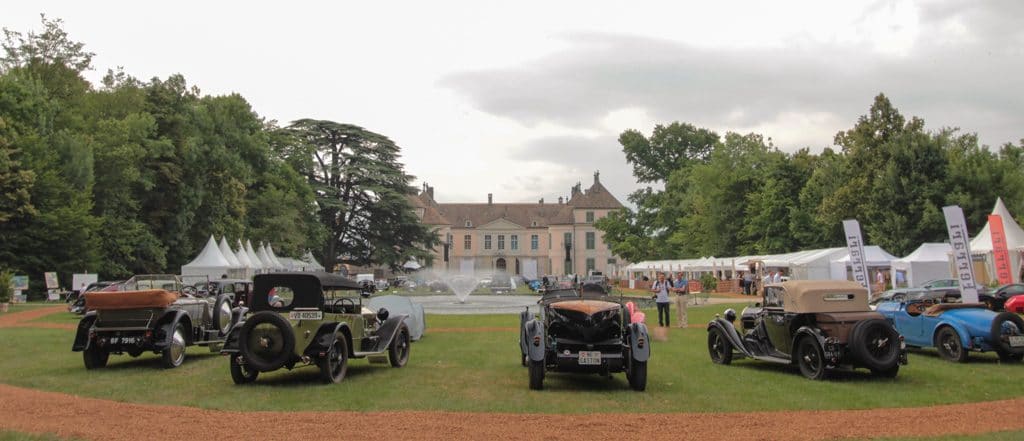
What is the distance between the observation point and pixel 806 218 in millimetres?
59719

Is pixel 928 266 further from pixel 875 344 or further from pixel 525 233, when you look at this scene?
pixel 525 233

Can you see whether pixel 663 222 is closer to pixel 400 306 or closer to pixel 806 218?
pixel 806 218

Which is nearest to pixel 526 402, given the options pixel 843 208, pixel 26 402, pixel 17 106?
pixel 26 402

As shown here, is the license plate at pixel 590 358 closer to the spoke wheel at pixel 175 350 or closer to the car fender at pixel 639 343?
the car fender at pixel 639 343

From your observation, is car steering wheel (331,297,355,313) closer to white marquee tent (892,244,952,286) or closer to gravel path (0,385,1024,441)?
gravel path (0,385,1024,441)

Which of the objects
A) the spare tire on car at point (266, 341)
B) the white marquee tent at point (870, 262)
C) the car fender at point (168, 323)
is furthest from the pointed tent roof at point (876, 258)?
the spare tire on car at point (266, 341)

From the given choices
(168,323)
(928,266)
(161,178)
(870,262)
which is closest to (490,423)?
(168,323)

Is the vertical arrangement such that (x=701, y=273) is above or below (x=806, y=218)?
below

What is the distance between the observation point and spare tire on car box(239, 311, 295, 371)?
11.7 meters

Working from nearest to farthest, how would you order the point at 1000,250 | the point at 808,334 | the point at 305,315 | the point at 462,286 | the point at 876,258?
the point at 305,315, the point at 808,334, the point at 1000,250, the point at 876,258, the point at 462,286

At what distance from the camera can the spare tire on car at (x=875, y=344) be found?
40.0 feet

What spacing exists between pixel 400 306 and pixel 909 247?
3775 cm

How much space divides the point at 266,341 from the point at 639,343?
5.53m

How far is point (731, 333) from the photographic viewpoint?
1477 centimetres
